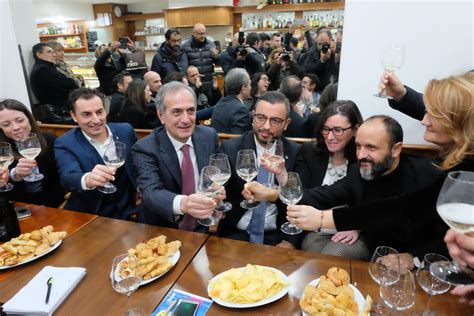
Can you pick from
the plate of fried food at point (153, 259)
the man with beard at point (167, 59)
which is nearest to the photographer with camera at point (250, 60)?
the man with beard at point (167, 59)

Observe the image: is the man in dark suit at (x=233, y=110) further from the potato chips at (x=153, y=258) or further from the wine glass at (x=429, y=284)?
the wine glass at (x=429, y=284)

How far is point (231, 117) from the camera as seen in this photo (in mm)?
3461

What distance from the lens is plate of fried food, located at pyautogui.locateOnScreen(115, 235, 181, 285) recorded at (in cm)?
132

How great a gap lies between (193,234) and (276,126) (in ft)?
3.23

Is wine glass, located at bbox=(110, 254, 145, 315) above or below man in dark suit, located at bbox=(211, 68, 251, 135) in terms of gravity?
below

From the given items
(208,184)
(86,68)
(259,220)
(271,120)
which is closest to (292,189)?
(208,184)

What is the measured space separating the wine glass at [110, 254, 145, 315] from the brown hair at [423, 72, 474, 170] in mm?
1469

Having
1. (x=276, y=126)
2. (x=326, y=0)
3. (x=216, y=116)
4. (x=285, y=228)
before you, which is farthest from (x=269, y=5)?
(x=285, y=228)

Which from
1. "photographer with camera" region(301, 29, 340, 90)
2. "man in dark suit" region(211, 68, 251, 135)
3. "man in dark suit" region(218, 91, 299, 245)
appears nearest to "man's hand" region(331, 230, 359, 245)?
"man in dark suit" region(218, 91, 299, 245)

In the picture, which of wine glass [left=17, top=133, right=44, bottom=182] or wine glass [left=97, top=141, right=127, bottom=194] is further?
wine glass [left=17, top=133, right=44, bottom=182]

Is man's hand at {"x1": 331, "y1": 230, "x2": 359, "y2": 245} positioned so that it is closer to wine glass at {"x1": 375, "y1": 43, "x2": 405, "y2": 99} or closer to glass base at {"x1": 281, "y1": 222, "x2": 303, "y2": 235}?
glass base at {"x1": 281, "y1": 222, "x2": 303, "y2": 235}

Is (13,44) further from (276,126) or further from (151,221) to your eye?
(276,126)

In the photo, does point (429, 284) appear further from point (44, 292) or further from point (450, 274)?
point (44, 292)

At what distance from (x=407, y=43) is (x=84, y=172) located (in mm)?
2539
